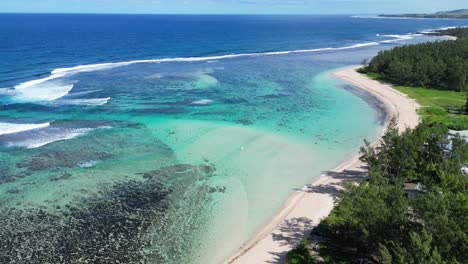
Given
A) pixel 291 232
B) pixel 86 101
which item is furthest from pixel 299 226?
pixel 86 101

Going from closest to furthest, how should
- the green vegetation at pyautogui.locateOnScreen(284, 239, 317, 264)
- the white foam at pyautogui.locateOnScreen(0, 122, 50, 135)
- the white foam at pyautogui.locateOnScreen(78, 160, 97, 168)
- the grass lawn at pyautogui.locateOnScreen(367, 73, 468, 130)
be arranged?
the green vegetation at pyautogui.locateOnScreen(284, 239, 317, 264) → the white foam at pyautogui.locateOnScreen(78, 160, 97, 168) → the white foam at pyautogui.locateOnScreen(0, 122, 50, 135) → the grass lawn at pyautogui.locateOnScreen(367, 73, 468, 130)

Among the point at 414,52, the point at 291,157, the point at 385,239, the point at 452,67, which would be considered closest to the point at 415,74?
the point at 452,67

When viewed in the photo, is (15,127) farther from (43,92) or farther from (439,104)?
(439,104)

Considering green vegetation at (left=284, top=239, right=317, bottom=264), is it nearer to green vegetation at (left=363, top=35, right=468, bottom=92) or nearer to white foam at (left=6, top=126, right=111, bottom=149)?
white foam at (left=6, top=126, right=111, bottom=149)

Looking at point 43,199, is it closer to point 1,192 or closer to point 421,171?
point 1,192

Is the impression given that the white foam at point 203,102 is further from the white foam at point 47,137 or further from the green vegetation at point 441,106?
the green vegetation at point 441,106

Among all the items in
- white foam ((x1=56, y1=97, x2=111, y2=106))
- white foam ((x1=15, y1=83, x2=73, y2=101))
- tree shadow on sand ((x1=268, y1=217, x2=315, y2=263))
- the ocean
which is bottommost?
tree shadow on sand ((x1=268, y1=217, x2=315, y2=263))

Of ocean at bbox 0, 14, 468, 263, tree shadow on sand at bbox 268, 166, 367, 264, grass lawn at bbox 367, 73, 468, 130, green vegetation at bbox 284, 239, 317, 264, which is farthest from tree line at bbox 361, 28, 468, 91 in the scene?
green vegetation at bbox 284, 239, 317, 264
